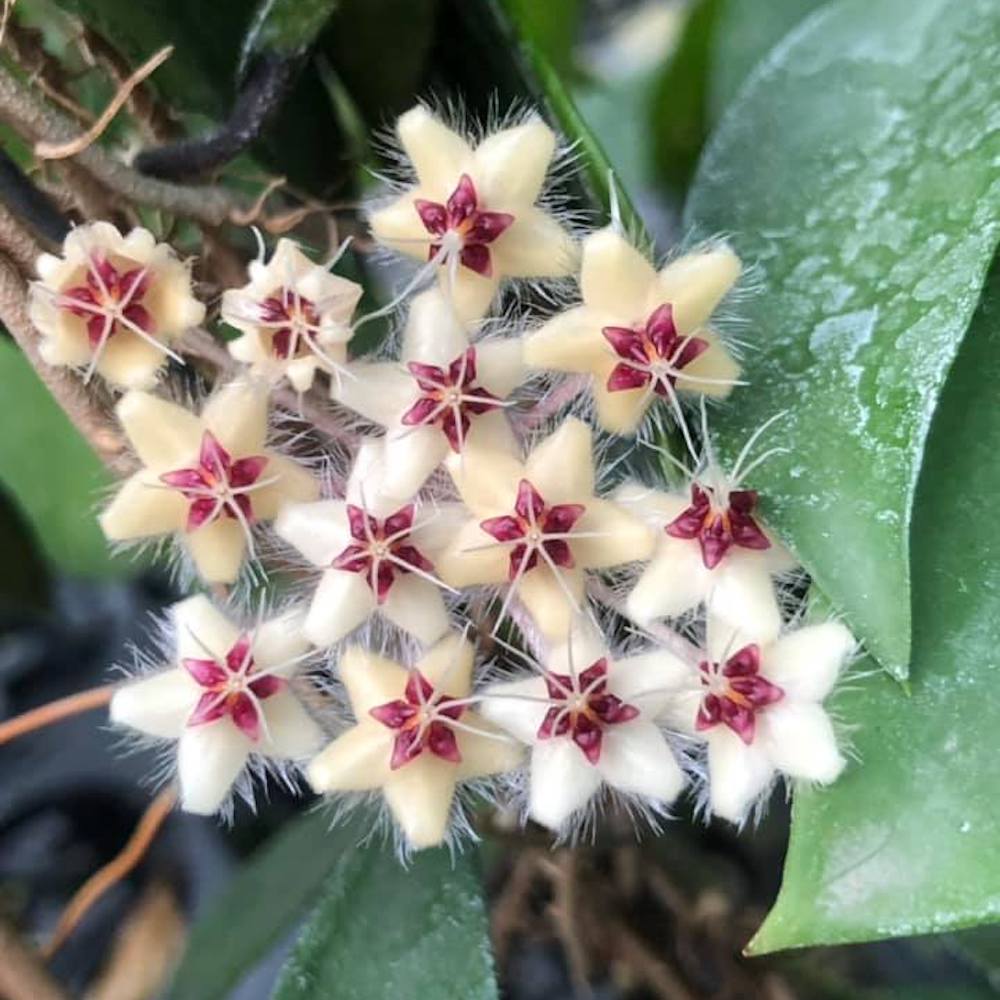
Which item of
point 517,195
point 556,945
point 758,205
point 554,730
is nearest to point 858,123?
point 758,205

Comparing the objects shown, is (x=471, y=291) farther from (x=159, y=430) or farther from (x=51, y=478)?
(x=51, y=478)

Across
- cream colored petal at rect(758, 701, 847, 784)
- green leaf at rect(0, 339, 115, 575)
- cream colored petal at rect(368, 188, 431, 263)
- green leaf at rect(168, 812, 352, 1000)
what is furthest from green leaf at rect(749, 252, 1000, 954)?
green leaf at rect(0, 339, 115, 575)

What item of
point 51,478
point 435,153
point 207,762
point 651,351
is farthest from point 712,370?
point 51,478

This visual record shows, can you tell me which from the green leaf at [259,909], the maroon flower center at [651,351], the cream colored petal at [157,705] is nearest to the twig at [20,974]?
the green leaf at [259,909]

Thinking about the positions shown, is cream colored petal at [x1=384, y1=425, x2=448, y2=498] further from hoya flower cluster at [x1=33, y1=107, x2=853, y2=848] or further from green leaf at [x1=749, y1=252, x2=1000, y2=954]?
green leaf at [x1=749, y1=252, x2=1000, y2=954]

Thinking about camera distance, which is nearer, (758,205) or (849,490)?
(849,490)

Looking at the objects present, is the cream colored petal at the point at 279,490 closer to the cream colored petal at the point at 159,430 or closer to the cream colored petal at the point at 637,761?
the cream colored petal at the point at 159,430

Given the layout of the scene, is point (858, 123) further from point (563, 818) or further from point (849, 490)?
point (563, 818)
